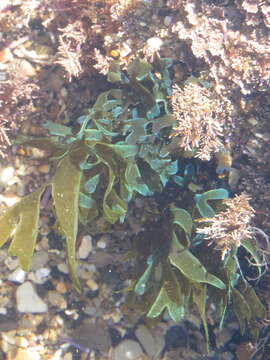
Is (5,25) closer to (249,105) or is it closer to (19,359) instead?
(249,105)

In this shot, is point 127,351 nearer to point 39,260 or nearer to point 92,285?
point 92,285

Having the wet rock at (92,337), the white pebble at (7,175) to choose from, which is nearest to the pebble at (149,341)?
the wet rock at (92,337)

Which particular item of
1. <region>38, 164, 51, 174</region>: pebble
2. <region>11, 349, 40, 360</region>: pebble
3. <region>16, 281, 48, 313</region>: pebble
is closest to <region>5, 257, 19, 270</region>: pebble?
<region>16, 281, 48, 313</region>: pebble

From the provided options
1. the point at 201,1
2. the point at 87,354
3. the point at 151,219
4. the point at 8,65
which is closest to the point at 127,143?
the point at 151,219

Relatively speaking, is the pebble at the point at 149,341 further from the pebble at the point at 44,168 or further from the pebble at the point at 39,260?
the pebble at the point at 44,168

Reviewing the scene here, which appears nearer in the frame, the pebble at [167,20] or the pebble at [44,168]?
the pebble at [167,20]

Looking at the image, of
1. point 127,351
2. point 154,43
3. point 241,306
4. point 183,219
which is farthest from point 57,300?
point 154,43

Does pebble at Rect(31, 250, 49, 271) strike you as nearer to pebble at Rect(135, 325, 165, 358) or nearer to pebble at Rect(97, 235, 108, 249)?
pebble at Rect(97, 235, 108, 249)
